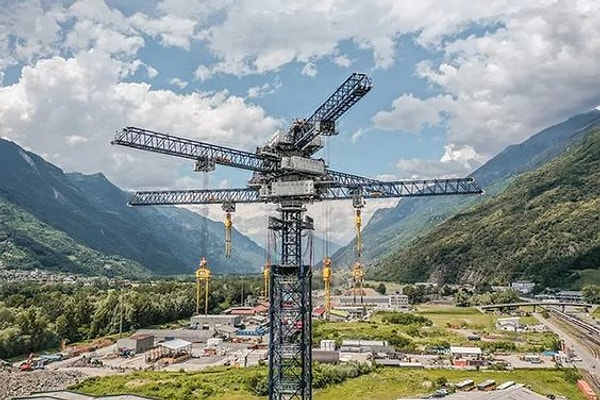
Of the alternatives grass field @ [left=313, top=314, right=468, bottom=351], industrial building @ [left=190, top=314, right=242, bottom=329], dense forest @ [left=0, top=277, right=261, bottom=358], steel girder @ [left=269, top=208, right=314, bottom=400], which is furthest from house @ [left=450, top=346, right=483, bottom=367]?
dense forest @ [left=0, top=277, right=261, bottom=358]

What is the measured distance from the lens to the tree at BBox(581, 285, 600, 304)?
8820 centimetres

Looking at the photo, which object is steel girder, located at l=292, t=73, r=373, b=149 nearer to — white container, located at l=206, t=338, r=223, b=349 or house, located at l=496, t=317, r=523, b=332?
white container, located at l=206, t=338, r=223, b=349

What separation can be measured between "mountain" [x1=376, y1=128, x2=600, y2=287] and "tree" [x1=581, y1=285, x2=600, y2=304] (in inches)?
537

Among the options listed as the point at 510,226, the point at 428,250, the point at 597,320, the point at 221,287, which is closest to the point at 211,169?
the point at 597,320

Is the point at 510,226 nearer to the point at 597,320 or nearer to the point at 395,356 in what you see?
the point at 597,320

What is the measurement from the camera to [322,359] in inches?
1857

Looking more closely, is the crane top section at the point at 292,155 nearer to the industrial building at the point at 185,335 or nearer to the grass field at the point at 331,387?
the grass field at the point at 331,387

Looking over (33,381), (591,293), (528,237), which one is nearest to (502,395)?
(33,381)

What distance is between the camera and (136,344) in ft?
185

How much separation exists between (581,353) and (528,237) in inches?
3375

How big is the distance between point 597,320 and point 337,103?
222ft

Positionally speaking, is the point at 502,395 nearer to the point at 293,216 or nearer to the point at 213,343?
the point at 293,216

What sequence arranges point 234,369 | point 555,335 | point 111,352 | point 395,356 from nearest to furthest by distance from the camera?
1. point 234,369
2. point 395,356
3. point 111,352
4. point 555,335

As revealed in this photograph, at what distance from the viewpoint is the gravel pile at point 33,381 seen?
4178 cm
